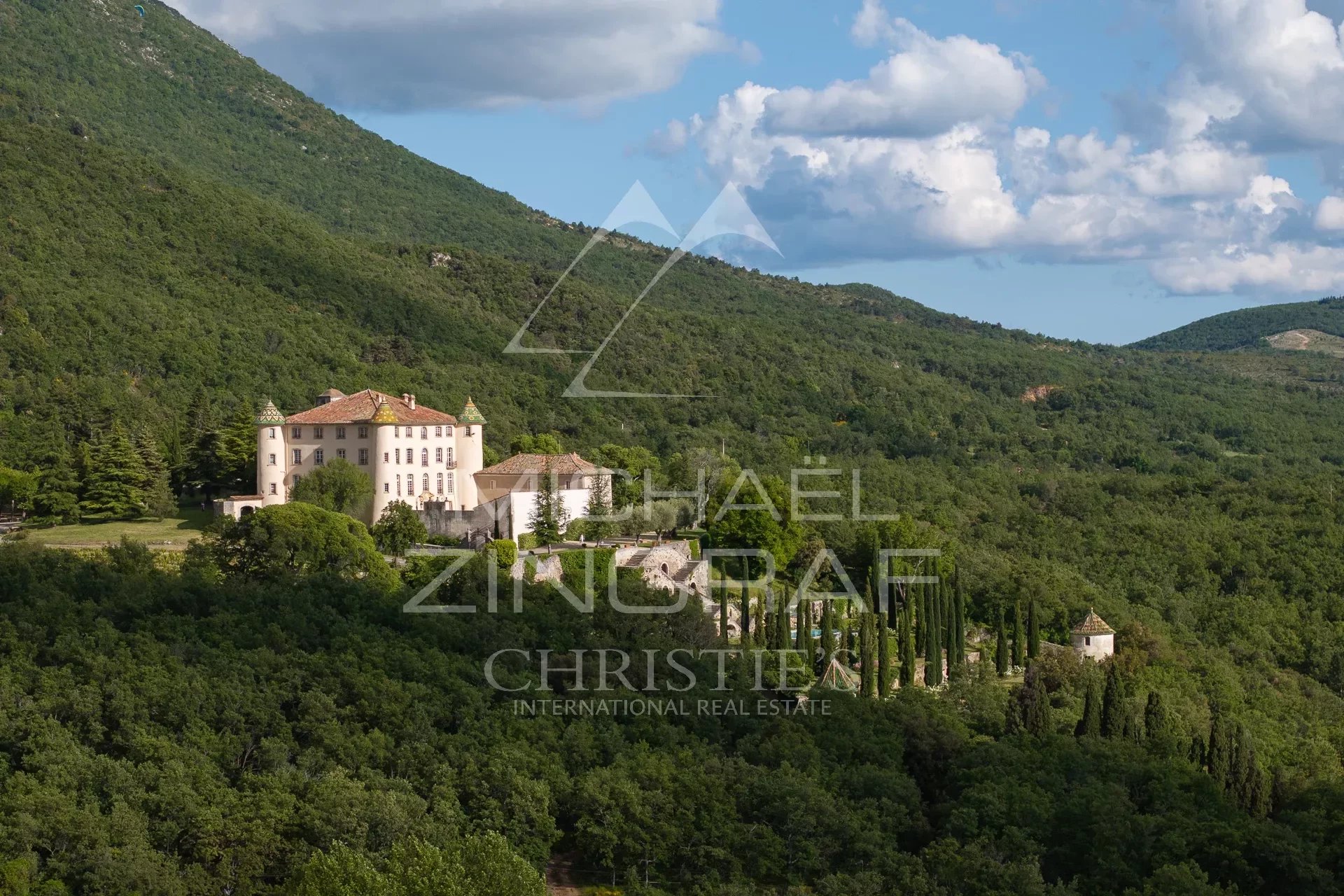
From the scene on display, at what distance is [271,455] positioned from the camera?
4050 cm

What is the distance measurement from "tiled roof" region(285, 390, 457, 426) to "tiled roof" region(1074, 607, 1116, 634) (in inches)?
688

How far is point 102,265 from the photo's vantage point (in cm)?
6569

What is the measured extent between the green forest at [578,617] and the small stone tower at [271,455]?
7.05 feet

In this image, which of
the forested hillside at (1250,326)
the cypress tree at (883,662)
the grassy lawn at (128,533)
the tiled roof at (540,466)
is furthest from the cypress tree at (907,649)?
the forested hillside at (1250,326)

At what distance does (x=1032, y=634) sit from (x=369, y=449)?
57.6 feet

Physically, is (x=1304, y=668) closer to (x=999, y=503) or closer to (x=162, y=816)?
(x=999, y=503)

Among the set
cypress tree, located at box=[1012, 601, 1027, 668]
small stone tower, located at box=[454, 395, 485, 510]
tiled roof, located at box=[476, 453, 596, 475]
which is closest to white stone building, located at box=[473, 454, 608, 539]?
tiled roof, located at box=[476, 453, 596, 475]

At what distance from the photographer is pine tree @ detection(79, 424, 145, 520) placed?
40844 mm

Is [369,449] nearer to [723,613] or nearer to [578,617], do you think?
[578,617]

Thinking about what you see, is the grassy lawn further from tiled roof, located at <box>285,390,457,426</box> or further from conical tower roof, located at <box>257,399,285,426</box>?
tiled roof, located at <box>285,390,457,426</box>

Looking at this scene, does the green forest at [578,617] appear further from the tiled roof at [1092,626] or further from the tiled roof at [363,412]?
the tiled roof at [363,412]

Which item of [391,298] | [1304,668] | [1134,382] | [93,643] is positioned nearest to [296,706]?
[93,643]

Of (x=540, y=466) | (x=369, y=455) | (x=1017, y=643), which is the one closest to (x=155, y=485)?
(x=369, y=455)

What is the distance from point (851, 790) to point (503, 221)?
98.9 meters
